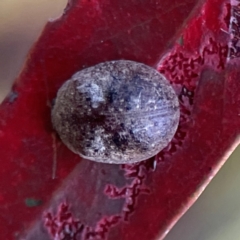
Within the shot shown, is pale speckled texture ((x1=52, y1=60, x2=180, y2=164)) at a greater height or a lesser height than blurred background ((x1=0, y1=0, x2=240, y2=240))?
greater

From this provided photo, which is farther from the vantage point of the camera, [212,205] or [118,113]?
[212,205]

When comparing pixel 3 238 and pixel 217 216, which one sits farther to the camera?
pixel 217 216

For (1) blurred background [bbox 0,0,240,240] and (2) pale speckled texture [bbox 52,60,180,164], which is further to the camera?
(1) blurred background [bbox 0,0,240,240]

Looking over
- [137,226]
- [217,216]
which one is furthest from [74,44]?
[217,216]

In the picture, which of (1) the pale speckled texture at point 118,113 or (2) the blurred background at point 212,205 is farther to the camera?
(2) the blurred background at point 212,205

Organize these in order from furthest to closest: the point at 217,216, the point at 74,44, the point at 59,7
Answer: the point at 217,216
the point at 59,7
the point at 74,44

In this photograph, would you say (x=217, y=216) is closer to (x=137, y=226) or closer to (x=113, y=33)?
(x=137, y=226)

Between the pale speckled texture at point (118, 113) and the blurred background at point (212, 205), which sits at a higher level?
the pale speckled texture at point (118, 113)

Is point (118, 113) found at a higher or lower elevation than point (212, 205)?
higher
